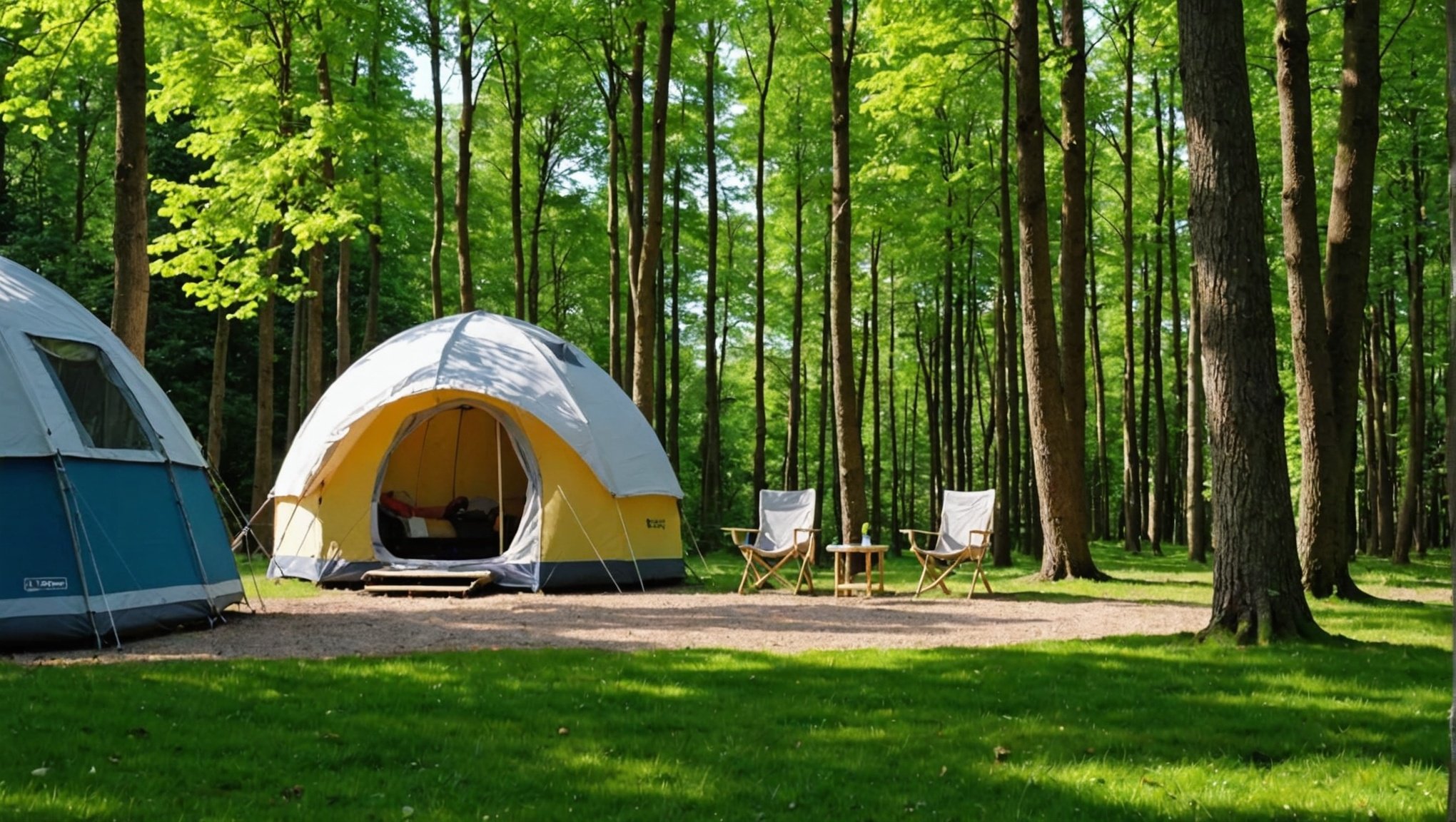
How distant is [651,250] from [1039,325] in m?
4.53

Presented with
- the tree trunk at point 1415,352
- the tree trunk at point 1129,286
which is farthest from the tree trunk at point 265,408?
the tree trunk at point 1415,352

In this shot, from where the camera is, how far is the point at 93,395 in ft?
24.9

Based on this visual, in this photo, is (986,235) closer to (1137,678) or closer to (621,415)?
(621,415)

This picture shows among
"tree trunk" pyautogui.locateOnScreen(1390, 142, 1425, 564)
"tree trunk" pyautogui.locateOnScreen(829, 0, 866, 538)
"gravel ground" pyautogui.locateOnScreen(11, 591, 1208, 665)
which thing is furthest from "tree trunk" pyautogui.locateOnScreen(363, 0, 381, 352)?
"tree trunk" pyautogui.locateOnScreen(1390, 142, 1425, 564)

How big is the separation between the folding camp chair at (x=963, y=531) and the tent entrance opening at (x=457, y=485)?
4801 mm

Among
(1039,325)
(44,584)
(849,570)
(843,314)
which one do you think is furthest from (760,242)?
(44,584)

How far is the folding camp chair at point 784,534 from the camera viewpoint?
11.0 metres

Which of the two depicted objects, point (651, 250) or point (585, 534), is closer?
point (585, 534)

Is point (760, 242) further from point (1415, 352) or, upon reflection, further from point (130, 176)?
point (130, 176)

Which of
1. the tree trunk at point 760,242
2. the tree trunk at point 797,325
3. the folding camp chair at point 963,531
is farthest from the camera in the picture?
the tree trunk at point 797,325

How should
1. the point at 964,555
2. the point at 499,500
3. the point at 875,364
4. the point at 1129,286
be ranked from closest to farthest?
the point at 964,555, the point at 499,500, the point at 1129,286, the point at 875,364

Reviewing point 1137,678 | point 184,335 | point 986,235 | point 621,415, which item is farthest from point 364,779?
point 184,335

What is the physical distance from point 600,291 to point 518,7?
1079 cm

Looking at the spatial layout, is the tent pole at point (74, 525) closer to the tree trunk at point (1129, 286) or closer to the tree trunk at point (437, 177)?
the tree trunk at point (437, 177)
